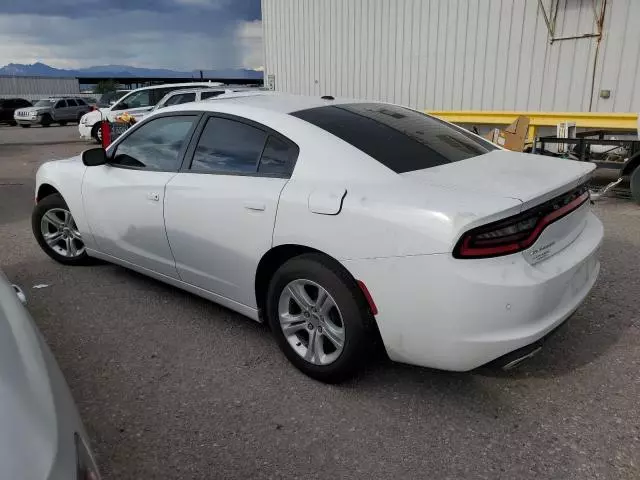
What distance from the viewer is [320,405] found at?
282cm

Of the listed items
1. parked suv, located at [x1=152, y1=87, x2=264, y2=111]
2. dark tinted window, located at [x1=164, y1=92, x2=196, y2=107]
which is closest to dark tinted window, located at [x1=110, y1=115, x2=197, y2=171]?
parked suv, located at [x1=152, y1=87, x2=264, y2=111]

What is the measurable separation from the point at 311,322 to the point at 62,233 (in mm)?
3085

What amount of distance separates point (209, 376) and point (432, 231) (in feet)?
5.28

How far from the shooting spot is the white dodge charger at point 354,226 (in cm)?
241

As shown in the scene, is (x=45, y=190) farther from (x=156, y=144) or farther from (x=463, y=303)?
(x=463, y=303)

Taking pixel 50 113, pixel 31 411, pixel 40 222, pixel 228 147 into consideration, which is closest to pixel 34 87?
pixel 50 113

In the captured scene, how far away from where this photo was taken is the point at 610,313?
12.5 ft

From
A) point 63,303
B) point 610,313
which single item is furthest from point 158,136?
point 610,313

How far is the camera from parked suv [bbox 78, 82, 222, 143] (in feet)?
51.2

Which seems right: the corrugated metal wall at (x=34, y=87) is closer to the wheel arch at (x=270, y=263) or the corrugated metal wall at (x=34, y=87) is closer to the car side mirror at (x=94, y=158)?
the car side mirror at (x=94, y=158)

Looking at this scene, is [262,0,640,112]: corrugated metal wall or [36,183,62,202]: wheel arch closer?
[36,183,62,202]: wheel arch

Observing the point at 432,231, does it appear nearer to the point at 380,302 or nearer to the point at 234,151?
the point at 380,302

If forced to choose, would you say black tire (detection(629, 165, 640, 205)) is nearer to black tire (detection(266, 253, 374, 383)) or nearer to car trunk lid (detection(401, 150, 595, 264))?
car trunk lid (detection(401, 150, 595, 264))

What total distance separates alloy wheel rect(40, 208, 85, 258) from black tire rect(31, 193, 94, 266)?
2 centimetres
